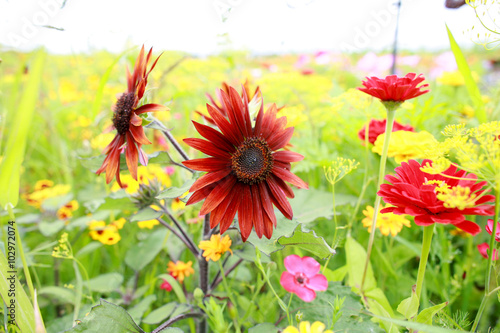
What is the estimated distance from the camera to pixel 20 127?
449mm

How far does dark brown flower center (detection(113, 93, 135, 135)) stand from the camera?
2.23 feet

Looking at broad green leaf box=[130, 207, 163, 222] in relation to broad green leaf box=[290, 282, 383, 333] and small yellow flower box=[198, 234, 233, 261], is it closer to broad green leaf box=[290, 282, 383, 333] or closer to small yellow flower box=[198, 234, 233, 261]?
small yellow flower box=[198, 234, 233, 261]

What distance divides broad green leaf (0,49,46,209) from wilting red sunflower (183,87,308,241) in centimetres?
24

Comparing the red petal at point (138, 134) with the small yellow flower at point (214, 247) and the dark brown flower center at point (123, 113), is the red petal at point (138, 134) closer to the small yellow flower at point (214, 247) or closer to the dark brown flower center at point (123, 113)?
the dark brown flower center at point (123, 113)

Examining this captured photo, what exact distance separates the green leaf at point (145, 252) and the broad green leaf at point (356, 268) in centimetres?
55

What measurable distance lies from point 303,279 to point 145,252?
53 centimetres

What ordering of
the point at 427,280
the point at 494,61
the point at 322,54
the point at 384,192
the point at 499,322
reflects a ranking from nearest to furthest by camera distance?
1. the point at 384,192
2. the point at 499,322
3. the point at 427,280
4. the point at 322,54
5. the point at 494,61

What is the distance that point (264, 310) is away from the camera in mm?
767

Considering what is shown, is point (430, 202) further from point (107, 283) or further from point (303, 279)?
point (107, 283)

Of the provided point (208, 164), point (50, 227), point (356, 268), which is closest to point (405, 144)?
point (356, 268)

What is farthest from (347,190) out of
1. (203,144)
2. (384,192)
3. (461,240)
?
(203,144)

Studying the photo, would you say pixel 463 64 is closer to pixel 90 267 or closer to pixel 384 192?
pixel 384 192

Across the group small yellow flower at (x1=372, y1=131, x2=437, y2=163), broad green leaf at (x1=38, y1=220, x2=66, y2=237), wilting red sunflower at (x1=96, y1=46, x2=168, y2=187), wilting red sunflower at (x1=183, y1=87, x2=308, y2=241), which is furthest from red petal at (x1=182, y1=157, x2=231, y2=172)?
broad green leaf at (x1=38, y1=220, x2=66, y2=237)

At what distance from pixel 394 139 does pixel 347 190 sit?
47 centimetres
